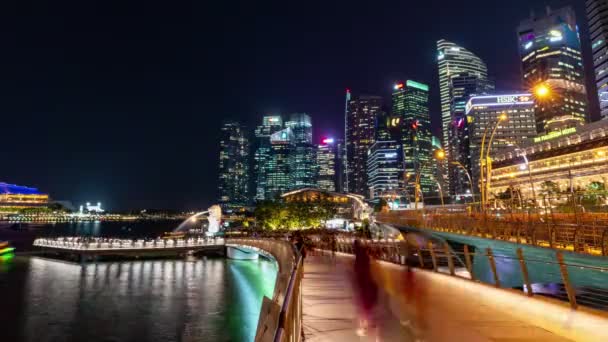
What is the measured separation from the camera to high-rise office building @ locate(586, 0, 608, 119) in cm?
13625

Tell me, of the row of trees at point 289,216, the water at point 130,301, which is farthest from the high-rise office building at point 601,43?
the water at point 130,301

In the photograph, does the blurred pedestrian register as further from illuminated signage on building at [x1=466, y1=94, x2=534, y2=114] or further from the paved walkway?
illuminated signage on building at [x1=466, y1=94, x2=534, y2=114]

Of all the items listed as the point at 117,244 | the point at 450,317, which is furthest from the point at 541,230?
the point at 117,244

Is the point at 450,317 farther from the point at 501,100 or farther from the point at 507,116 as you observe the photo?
the point at 507,116

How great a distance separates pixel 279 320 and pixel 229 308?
25.7 meters

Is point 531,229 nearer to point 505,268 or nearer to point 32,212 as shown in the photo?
point 505,268

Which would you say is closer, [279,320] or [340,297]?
[279,320]

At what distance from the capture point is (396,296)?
11.4m

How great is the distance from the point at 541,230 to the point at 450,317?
42.1 ft

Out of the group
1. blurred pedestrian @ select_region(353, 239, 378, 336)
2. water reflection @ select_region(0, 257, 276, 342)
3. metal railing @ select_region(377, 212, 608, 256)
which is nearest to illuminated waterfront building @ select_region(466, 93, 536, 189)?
water reflection @ select_region(0, 257, 276, 342)

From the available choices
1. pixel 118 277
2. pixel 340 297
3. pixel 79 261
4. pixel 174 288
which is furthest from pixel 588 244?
pixel 79 261

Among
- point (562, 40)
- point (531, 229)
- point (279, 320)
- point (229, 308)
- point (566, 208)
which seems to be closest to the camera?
point (279, 320)

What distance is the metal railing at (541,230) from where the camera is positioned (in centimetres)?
1420

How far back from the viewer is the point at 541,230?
18.4 m
